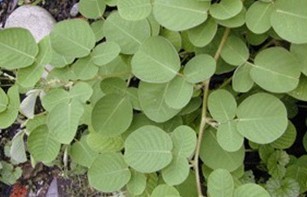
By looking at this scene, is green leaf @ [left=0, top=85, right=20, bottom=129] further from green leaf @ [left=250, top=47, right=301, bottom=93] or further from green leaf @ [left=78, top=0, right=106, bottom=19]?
green leaf @ [left=250, top=47, right=301, bottom=93]

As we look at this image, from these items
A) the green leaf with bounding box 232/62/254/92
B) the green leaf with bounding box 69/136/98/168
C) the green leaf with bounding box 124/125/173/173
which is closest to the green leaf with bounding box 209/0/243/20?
the green leaf with bounding box 232/62/254/92

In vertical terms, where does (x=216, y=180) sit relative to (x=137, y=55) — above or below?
below

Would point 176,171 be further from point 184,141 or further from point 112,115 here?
point 112,115

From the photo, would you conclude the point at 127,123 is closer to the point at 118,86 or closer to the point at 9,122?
the point at 118,86

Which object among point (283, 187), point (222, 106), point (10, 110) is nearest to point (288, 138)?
point (283, 187)

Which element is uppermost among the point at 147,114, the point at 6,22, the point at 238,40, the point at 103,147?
the point at 238,40

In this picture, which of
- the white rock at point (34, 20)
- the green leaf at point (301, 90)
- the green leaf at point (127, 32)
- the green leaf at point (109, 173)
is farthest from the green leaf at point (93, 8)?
the white rock at point (34, 20)

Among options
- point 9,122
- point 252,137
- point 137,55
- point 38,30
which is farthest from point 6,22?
point 252,137
